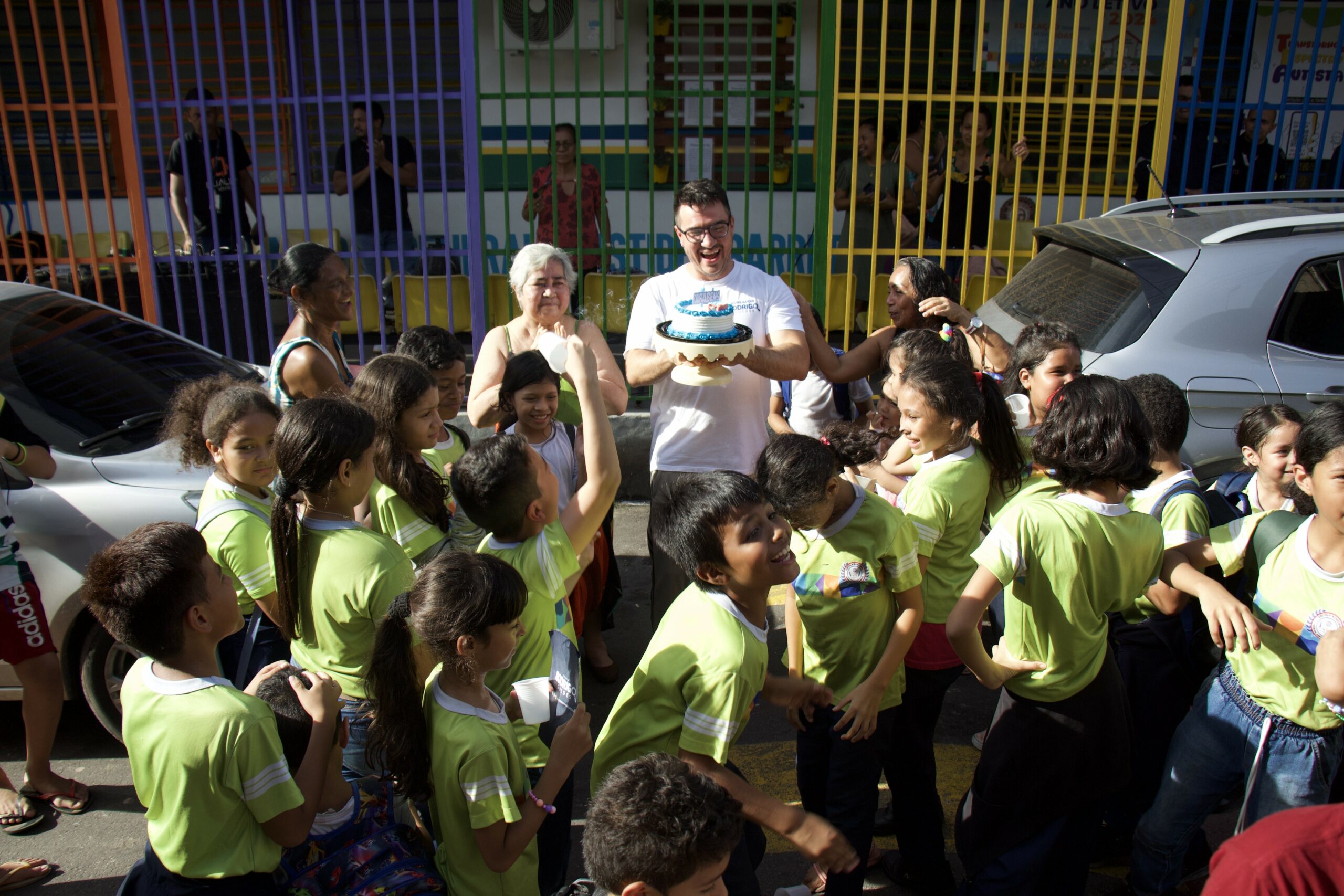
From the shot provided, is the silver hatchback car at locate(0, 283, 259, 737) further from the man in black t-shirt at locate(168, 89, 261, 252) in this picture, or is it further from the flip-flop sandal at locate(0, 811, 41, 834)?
the man in black t-shirt at locate(168, 89, 261, 252)

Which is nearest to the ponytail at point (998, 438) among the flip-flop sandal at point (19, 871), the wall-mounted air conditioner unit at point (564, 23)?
the flip-flop sandal at point (19, 871)

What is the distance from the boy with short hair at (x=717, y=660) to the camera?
1949 mm

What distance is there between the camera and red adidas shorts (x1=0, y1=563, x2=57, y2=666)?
3.05 meters

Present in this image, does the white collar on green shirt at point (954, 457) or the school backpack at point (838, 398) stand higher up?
the white collar on green shirt at point (954, 457)

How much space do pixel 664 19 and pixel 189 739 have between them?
7901 millimetres

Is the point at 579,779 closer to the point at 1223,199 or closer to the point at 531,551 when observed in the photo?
the point at 531,551

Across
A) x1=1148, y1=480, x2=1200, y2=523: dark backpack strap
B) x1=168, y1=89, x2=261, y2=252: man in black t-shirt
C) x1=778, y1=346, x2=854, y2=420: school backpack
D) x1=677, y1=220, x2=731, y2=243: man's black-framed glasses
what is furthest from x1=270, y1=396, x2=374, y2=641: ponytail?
x1=168, y1=89, x2=261, y2=252: man in black t-shirt

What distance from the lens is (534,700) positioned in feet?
7.13

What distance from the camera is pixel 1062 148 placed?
600cm

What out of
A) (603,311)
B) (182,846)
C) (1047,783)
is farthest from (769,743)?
(603,311)

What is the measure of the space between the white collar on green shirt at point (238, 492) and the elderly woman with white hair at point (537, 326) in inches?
38.1

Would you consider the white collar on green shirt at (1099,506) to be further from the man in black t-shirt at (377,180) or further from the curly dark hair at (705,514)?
the man in black t-shirt at (377,180)

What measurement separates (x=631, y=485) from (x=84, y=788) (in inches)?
138

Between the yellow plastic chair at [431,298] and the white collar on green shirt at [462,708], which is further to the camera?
the yellow plastic chair at [431,298]
